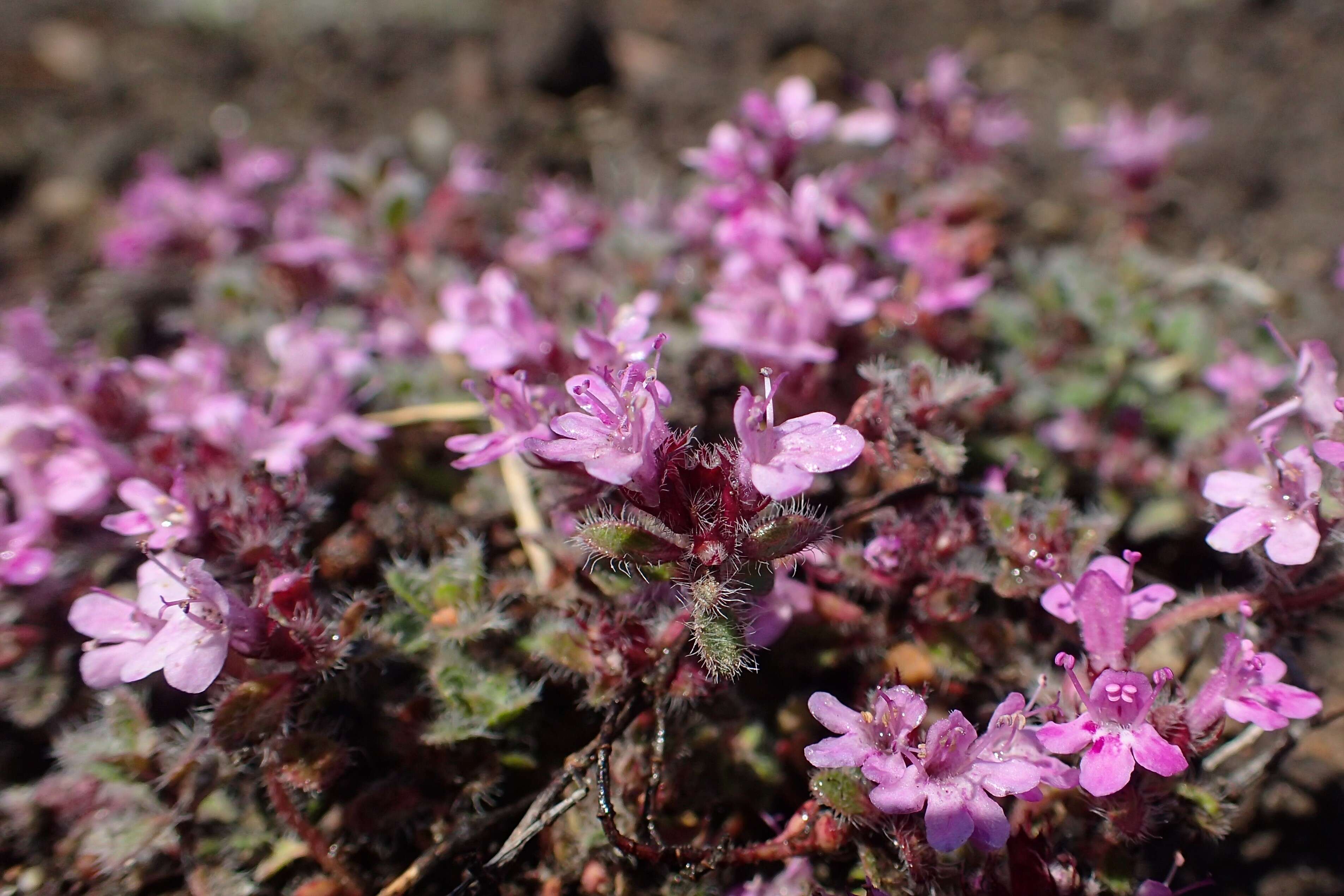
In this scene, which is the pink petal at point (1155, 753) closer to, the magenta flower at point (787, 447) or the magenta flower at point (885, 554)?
the magenta flower at point (885, 554)

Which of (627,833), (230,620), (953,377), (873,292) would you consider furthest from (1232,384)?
(230,620)

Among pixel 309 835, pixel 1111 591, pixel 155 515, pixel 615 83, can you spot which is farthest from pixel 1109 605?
pixel 615 83

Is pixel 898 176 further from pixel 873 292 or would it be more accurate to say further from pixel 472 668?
pixel 472 668

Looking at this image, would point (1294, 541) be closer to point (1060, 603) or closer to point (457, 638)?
point (1060, 603)

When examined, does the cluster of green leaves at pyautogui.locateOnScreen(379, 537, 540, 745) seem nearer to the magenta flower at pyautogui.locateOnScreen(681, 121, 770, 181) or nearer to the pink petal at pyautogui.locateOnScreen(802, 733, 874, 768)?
the pink petal at pyautogui.locateOnScreen(802, 733, 874, 768)

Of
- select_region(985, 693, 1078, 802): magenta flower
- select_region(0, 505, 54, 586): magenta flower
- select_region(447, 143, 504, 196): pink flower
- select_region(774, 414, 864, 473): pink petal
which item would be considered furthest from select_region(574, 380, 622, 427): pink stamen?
select_region(447, 143, 504, 196): pink flower
